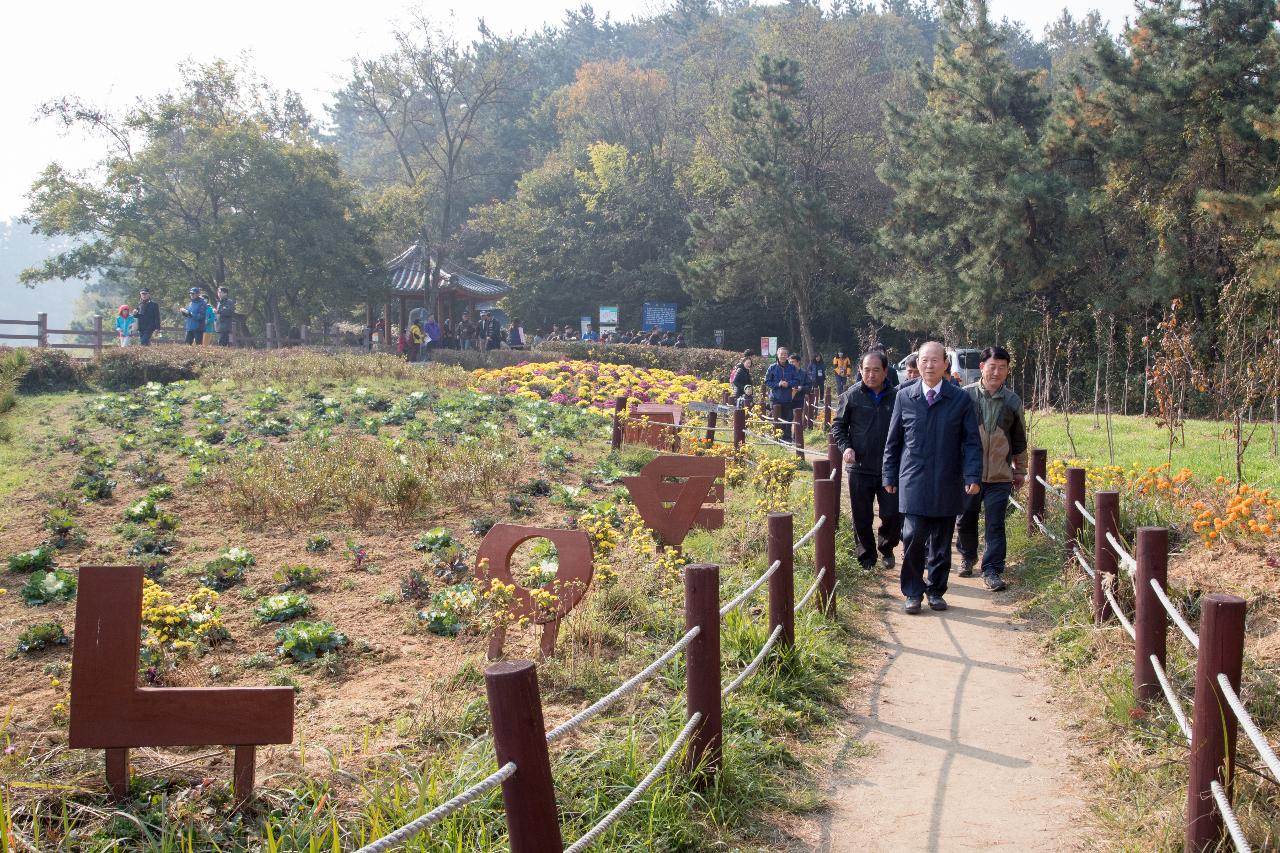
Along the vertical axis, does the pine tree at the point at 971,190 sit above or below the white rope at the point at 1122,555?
above

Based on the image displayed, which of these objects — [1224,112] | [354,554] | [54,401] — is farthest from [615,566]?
[1224,112]

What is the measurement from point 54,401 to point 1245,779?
22.8 meters

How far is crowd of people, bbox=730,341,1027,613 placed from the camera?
23.9ft

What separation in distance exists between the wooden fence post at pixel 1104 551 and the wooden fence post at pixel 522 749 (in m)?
4.21

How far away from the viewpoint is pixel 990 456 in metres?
8.18

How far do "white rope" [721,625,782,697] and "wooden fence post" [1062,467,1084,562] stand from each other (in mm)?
2730

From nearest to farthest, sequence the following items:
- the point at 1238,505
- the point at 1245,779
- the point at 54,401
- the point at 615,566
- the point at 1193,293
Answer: the point at 1245,779 < the point at 1238,505 < the point at 615,566 < the point at 54,401 < the point at 1193,293

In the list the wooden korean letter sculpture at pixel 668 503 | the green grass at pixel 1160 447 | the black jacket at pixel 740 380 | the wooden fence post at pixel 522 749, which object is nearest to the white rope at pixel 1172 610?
the wooden fence post at pixel 522 749

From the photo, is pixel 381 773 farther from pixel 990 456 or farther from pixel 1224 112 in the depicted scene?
pixel 1224 112

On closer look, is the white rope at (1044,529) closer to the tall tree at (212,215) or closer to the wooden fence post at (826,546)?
the wooden fence post at (826,546)

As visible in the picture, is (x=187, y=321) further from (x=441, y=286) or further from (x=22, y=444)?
(x=22, y=444)

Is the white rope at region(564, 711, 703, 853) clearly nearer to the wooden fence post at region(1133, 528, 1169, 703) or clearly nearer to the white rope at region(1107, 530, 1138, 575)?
the wooden fence post at region(1133, 528, 1169, 703)

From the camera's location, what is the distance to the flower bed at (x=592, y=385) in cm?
2009

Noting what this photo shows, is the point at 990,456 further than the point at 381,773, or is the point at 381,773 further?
the point at 990,456
